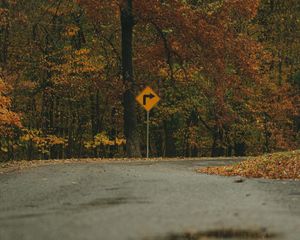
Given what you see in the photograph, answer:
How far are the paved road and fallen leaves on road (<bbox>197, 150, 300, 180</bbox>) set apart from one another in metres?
1.36

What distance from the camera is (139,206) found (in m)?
10.0

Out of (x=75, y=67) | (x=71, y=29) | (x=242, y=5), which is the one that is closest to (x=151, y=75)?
(x=75, y=67)

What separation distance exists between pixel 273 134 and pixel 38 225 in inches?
1332

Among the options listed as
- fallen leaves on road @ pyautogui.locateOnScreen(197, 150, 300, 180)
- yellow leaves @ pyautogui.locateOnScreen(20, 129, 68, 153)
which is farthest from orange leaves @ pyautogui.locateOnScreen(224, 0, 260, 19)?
yellow leaves @ pyautogui.locateOnScreen(20, 129, 68, 153)

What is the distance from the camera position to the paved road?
7703mm

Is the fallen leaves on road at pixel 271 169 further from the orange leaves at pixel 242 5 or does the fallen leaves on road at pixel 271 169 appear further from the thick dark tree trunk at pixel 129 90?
the orange leaves at pixel 242 5

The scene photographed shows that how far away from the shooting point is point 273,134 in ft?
133

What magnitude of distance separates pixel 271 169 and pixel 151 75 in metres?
22.8

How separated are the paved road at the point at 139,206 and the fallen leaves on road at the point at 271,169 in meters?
1.36

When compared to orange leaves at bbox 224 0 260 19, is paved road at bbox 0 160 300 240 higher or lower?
lower

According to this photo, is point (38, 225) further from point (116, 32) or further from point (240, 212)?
point (116, 32)

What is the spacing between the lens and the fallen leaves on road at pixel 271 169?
16234 millimetres

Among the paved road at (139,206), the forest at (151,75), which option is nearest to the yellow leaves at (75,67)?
the forest at (151,75)

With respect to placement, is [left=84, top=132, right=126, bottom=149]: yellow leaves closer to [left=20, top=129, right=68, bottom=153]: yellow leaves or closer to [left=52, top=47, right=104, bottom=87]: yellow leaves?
[left=20, top=129, right=68, bottom=153]: yellow leaves
